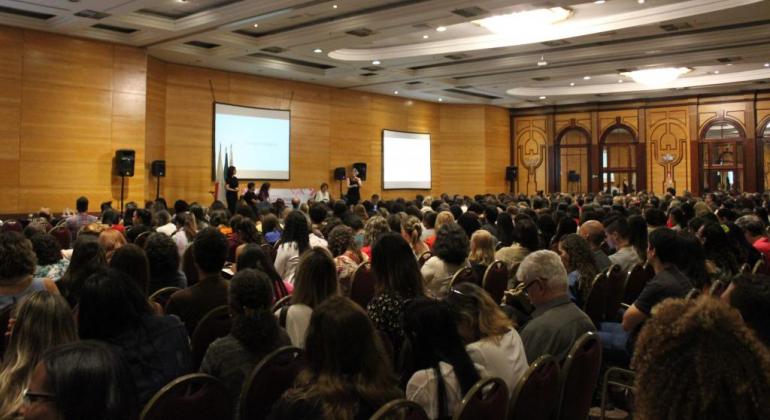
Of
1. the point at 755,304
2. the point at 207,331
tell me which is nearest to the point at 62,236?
the point at 207,331

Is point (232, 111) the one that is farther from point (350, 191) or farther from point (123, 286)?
point (123, 286)

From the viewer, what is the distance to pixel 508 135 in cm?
2472

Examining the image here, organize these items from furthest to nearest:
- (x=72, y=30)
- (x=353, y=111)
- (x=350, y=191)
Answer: (x=353, y=111)
(x=350, y=191)
(x=72, y=30)

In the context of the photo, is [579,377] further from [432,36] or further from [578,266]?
[432,36]

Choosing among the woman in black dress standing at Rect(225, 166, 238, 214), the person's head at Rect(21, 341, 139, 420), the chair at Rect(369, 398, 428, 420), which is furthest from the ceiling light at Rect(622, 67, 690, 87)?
the person's head at Rect(21, 341, 139, 420)

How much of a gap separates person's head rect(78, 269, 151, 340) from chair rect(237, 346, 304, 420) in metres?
0.60

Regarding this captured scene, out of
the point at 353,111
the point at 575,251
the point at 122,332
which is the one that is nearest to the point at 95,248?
the point at 122,332

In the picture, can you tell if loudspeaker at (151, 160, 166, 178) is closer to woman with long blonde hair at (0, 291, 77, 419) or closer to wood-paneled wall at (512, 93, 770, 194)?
woman with long blonde hair at (0, 291, 77, 419)

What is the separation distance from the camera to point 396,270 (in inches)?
149

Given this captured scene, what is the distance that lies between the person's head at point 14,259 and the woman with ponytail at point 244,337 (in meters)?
1.60

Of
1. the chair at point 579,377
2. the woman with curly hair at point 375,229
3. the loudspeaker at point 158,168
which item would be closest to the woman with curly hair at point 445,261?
the woman with curly hair at point 375,229

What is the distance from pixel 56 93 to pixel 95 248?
10140mm

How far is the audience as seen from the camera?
2066 millimetres

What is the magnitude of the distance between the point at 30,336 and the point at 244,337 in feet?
2.62
